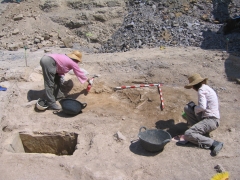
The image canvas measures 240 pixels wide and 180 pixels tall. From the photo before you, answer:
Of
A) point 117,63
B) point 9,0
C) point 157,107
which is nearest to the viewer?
point 157,107

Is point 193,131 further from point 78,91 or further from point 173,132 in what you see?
point 78,91

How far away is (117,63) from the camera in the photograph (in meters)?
8.05

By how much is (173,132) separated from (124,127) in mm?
916

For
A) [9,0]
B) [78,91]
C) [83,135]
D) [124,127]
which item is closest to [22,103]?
[78,91]

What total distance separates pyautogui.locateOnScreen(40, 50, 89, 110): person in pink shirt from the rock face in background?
12.3 ft

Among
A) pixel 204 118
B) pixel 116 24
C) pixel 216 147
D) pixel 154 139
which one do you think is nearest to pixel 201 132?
pixel 204 118

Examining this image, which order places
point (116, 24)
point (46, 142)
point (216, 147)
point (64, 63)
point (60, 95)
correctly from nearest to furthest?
point (216, 147) < point (46, 142) < point (64, 63) < point (60, 95) < point (116, 24)

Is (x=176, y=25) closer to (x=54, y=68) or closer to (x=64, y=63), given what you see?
(x=64, y=63)

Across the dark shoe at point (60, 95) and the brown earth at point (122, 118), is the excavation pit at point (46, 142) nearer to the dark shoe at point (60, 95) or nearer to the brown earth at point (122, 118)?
the brown earth at point (122, 118)

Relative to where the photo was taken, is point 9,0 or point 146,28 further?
point 9,0

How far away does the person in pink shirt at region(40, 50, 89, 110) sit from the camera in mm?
6230

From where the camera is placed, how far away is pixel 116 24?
1184 cm

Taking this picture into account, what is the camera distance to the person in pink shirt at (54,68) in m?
6.23

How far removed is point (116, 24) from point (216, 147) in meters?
8.20
